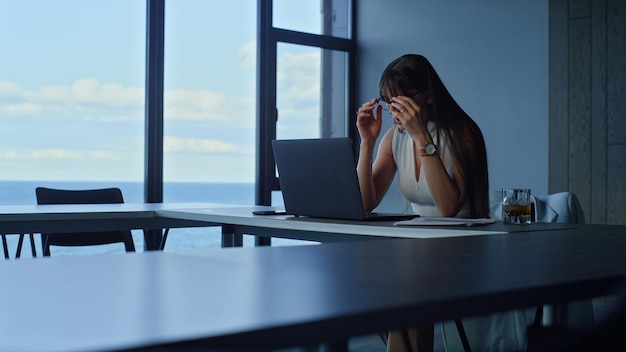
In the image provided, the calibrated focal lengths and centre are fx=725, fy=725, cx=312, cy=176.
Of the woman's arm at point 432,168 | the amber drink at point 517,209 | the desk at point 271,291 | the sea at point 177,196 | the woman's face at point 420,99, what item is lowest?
the sea at point 177,196

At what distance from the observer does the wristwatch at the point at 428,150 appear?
2.36 meters

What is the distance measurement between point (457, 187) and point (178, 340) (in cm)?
195

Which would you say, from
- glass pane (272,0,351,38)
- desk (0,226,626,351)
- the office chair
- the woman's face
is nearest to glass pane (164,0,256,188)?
glass pane (272,0,351,38)

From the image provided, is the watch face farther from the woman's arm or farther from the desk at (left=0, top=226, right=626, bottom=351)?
the desk at (left=0, top=226, right=626, bottom=351)

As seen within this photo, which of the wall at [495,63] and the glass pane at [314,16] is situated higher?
the glass pane at [314,16]

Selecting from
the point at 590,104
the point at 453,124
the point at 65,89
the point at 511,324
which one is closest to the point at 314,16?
the point at 590,104

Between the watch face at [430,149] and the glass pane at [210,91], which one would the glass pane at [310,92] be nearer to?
the glass pane at [210,91]

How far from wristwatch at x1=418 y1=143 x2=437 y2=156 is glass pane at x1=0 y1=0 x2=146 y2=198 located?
1061 centimetres

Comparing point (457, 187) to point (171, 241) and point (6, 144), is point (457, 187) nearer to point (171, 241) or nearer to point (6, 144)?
point (6, 144)

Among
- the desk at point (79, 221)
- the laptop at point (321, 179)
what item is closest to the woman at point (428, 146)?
the laptop at point (321, 179)

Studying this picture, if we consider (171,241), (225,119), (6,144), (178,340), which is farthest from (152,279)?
(171,241)

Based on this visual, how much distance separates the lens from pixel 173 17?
5.46 metres

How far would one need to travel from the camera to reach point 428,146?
236 cm

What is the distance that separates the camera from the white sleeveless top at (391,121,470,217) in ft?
8.14
